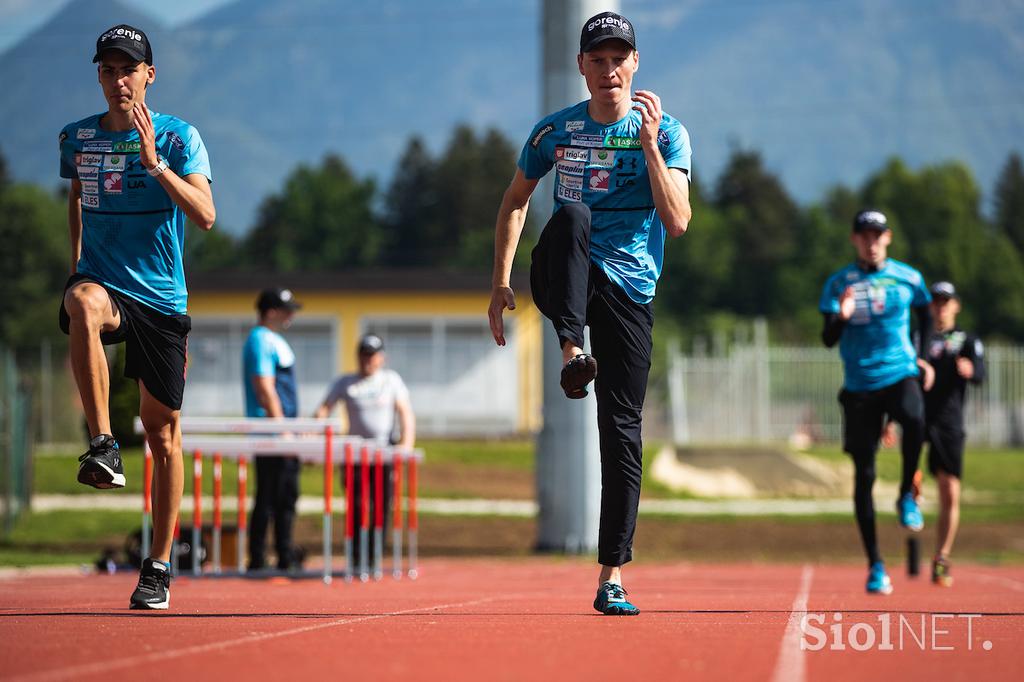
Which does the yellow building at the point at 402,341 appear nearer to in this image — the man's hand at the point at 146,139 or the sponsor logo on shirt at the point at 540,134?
the sponsor logo on shirt at the point at 540,134

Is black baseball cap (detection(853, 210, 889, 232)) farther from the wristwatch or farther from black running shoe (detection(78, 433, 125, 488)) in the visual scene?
black running shoe (detection(78, 433, 125, 488))

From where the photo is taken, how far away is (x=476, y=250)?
11156 cm

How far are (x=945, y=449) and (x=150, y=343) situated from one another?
7142mm

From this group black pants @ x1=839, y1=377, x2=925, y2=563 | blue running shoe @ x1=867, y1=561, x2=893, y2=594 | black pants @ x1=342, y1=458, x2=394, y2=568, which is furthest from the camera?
black pants @ x1=342, y1=458, x2=394, y2=568

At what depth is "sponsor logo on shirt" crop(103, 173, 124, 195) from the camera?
6.95 meters

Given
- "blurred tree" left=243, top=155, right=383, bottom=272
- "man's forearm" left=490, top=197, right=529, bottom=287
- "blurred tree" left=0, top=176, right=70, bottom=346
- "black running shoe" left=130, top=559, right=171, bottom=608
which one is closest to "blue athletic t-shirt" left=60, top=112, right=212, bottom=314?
"black running shoe" left=130, top=559, right=171, bottom=608

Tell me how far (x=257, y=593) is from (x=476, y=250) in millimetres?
102332

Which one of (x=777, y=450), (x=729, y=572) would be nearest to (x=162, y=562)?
(x=729, y=572)

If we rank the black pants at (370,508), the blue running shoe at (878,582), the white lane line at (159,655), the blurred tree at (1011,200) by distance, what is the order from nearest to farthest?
the white lane line at (159,655) < the blue running shoe at (878,582) < the black pants at (370,508) < the blurred tree at (1011,200)

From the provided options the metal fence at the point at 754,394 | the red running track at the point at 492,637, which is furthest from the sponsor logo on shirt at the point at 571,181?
the metal fence at the point at 754,394

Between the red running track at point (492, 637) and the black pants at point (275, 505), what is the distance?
3088mm

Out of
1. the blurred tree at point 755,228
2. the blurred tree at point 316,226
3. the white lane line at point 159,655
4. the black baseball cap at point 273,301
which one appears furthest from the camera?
the blurred tree at point 316,226

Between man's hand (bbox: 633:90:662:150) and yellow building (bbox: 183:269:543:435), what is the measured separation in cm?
3357

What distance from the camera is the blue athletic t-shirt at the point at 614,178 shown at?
6.75m
